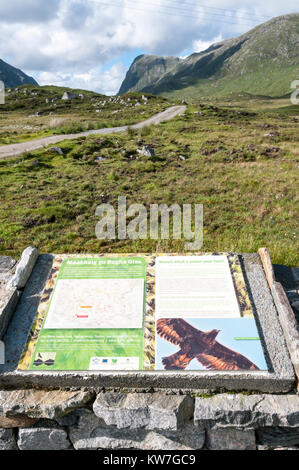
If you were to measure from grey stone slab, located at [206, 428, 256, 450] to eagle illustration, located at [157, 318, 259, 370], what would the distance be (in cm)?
75

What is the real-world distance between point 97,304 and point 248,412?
2.32 meters

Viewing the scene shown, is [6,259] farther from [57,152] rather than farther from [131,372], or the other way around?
[57,152]

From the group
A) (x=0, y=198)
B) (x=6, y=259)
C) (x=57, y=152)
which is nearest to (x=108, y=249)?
(x=6, y=259)

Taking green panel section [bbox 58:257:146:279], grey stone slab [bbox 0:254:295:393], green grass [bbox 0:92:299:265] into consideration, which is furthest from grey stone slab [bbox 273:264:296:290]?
green panel section [bbox 58:257:146:279]

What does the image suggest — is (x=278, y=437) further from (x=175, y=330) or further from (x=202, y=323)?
(x=175, y=330)

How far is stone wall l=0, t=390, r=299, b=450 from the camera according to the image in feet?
12.0

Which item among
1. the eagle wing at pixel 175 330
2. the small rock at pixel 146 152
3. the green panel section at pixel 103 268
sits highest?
the small rock at pixel 146 152

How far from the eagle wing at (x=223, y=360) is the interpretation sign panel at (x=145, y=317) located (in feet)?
0.04

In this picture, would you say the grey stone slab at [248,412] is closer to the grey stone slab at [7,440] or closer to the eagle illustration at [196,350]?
the eagle illustration at [196,350]

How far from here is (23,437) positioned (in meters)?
4.09

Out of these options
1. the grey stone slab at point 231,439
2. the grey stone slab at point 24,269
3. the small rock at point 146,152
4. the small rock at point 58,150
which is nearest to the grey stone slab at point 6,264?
the grey stone slab at point 24,269

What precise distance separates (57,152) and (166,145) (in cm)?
862

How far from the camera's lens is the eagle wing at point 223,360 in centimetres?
388

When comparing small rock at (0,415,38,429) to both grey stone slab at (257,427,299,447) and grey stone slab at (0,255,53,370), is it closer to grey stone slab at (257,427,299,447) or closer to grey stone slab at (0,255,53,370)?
grey stone slab at (0,255,53,370)
